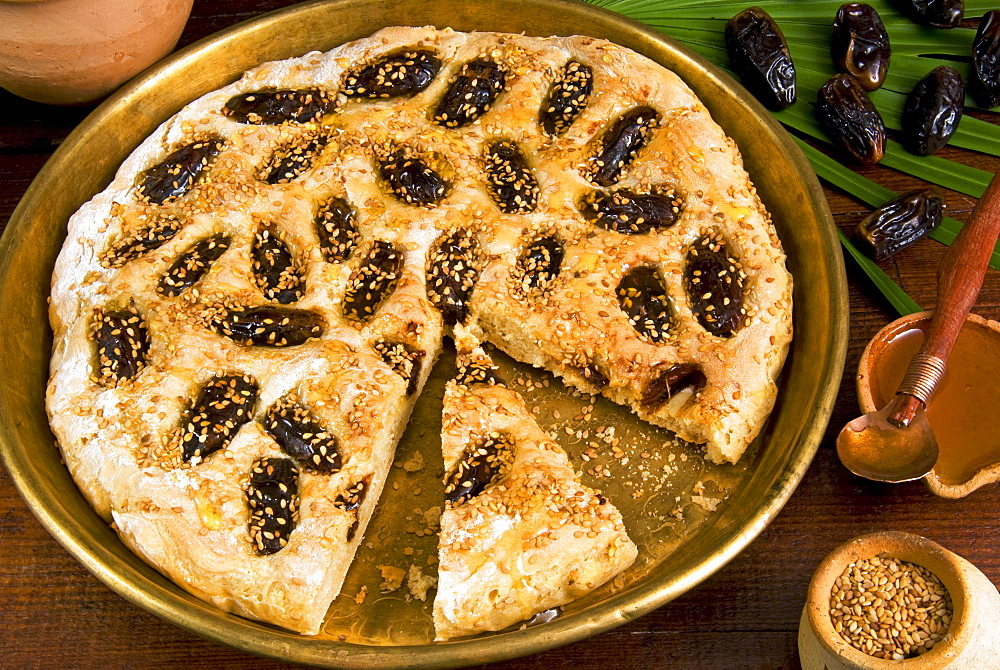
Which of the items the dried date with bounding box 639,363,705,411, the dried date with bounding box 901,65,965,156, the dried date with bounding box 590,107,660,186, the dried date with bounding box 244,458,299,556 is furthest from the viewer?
the dried date with bounding box 901,65,965,156

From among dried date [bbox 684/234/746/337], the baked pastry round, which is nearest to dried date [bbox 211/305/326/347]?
the baked pastry round

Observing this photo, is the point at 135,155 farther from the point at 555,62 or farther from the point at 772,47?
the point at 772,47

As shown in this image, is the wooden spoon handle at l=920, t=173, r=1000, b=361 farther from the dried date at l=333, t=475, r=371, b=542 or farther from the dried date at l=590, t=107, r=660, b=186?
the dried date at l=333, t=475, r=371, b=542

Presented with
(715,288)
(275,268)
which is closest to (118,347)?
(275,268)

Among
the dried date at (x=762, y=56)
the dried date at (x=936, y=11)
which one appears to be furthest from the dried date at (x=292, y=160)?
the dried date at (x=936, y=11)

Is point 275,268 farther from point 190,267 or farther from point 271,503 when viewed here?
point 271,503

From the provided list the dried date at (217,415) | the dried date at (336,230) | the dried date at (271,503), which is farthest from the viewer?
the dried date at (336,230)

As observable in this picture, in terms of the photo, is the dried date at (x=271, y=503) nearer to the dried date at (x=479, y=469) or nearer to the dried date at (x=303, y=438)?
the dried date at (x=303, y=438)
